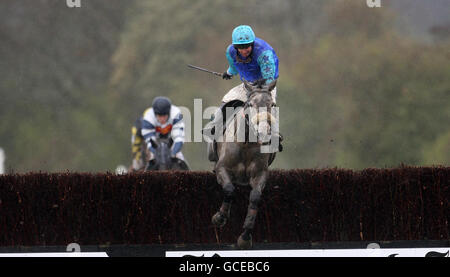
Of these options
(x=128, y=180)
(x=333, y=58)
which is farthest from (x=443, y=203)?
(x=333, y=58)

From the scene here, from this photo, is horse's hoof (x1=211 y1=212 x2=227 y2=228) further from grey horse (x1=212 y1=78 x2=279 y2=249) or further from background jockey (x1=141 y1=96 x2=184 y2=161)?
background jockey (x1=141 y1=96 x2=184 y2=161)

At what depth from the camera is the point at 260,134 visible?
941cm

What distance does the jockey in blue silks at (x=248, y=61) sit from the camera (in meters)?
10.2

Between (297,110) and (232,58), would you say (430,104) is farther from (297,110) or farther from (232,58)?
(232,58)

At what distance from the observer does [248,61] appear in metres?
10.5

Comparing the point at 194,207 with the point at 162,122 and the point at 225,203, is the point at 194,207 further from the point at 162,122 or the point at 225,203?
the point at 162,122

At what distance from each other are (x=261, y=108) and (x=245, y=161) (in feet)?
3.08

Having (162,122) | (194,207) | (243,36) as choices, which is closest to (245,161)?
(194,207)

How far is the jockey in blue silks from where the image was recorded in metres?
10.2

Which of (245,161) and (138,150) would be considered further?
(138,150)

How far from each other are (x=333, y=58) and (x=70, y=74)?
953cm

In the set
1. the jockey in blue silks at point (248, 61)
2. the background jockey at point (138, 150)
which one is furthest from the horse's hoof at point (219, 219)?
the background jockey at point (138, 150)

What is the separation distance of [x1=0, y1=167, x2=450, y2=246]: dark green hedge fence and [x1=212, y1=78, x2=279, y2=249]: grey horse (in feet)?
2.17


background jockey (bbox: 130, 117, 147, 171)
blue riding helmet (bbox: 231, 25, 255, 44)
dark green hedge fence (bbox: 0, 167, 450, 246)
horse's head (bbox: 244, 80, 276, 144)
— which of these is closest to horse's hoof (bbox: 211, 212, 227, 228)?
dark green hedge fence (bbox: 0, 167, 450, 246)
